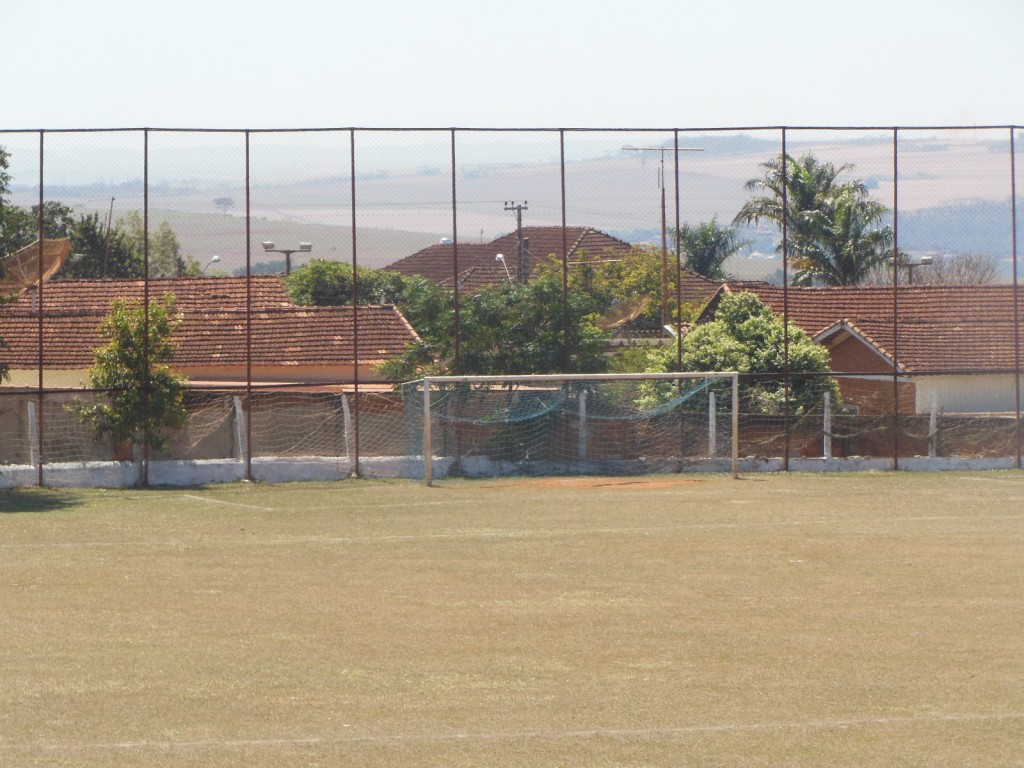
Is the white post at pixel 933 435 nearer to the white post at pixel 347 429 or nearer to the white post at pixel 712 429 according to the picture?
the white post at pixel 712 429

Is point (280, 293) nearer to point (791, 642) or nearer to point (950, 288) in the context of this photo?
point (950, 288)

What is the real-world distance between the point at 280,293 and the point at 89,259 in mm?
7961

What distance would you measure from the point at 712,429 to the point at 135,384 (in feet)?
31.8

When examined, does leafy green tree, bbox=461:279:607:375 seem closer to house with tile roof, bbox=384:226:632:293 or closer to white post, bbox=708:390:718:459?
white post, bbox=708:390:718:459

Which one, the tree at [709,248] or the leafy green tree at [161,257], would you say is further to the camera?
the tree at [709,248]

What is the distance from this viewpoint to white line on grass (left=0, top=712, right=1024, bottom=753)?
7387 millimetres

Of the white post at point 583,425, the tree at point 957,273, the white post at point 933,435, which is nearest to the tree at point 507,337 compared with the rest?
the white post at point 583,425

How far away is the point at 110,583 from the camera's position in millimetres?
13047

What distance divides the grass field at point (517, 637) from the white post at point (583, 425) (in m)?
5.71

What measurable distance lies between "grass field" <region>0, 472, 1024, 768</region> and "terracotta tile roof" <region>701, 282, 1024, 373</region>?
14205 mm

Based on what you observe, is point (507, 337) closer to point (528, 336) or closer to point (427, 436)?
point (528, 336)

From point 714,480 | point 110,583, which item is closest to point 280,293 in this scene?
point 714,480

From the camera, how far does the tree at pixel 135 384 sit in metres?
23.2

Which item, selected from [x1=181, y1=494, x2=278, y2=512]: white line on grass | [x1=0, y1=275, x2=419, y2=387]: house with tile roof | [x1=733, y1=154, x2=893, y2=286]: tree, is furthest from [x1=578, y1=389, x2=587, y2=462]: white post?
[x1=733, y1=154, x2=893, y2=286]: tree
